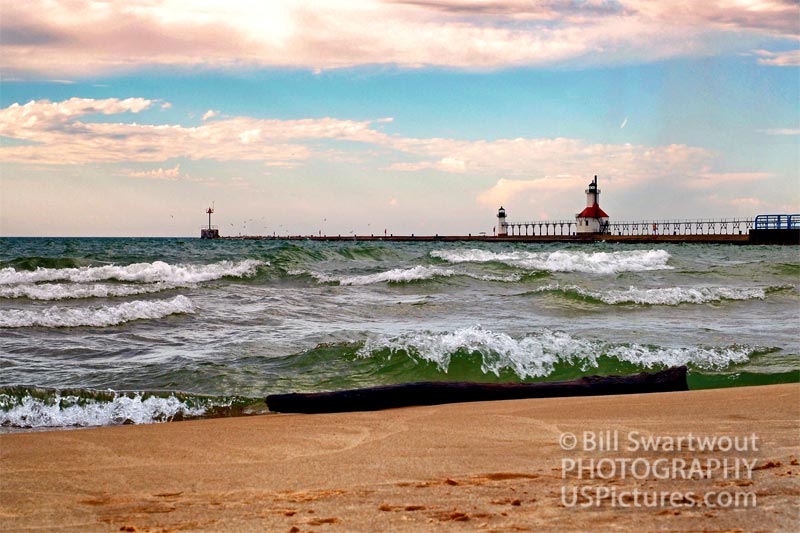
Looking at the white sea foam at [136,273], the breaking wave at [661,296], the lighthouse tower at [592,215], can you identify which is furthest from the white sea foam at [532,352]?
the lighthouse tower at [592,215]

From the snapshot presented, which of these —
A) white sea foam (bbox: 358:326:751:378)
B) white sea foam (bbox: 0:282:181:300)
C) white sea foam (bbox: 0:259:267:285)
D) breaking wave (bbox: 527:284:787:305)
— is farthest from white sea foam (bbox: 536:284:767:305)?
white sea foam (bbox: 0:259:267:285)

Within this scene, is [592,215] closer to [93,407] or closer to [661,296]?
[661,296]

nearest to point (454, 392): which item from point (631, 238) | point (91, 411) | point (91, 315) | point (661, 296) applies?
point (91, 411)

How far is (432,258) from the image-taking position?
32.3m

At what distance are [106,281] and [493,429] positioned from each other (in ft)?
60.5

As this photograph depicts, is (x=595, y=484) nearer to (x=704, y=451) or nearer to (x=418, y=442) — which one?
(x=704, y=451)

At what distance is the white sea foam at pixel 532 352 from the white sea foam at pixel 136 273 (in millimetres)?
12511

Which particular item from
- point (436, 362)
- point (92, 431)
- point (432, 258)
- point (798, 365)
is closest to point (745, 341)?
point (798, 365)

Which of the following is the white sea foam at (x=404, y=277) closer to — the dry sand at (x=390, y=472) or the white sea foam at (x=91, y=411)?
the white sea foam at (x=91, y=411)

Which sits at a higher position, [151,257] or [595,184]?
[595,184]

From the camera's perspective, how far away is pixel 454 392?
6.50 metres

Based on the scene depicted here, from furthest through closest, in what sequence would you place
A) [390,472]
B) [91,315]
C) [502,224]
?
[502,224], [91,315], [390,472]

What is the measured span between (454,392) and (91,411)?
10.6 ft

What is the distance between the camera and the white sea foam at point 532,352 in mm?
8800
